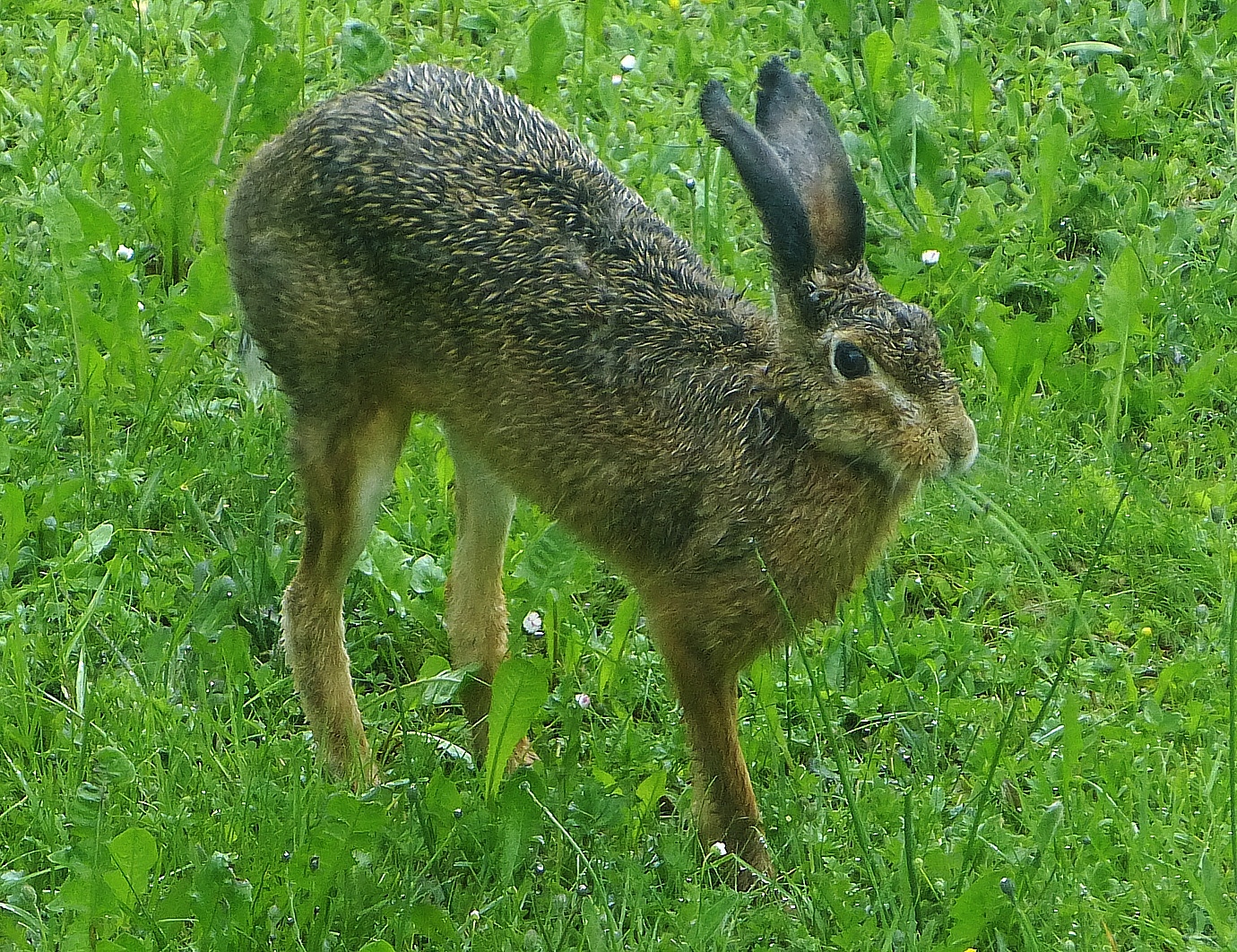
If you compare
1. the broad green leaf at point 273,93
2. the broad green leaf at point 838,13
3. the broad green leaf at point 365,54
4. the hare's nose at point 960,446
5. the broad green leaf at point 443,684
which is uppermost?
the broad green leaf at point 838,13

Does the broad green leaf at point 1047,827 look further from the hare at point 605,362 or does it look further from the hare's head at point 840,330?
the hare's head at point 840,330

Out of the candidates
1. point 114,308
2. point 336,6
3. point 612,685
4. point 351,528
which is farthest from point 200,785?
point 336,6

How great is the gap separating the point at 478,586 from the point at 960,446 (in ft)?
5.10

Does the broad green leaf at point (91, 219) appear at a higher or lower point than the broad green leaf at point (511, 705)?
higher

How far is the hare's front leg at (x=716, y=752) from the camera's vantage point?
4.16 metres

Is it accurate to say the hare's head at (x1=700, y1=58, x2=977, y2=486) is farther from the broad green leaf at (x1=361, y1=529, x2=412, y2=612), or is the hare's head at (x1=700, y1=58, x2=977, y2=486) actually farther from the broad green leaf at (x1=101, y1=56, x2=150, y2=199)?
the broad green leaf at (x1=101, y1=56, x2=150, y2=199)

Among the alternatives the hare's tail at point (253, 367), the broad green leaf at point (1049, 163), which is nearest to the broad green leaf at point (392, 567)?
the hare's tail at point (253, 367)

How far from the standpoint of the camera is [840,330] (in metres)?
3.90

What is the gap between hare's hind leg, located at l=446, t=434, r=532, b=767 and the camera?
15.7ft

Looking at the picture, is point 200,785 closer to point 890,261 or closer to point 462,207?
point 462,207

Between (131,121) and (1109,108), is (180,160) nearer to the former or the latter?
(131,121)

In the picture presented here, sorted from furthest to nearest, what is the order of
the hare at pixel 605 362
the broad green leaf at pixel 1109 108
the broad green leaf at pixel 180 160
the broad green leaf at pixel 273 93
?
the broad green leaf at pixel 1109 108, the broad green leaf at pixel 273 93, the broad green leaf at pixel 180 160, the hare at pixel 605 362

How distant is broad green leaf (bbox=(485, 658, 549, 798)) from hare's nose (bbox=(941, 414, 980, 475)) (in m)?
1.04

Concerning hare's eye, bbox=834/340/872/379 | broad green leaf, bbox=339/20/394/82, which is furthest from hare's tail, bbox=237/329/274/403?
broad green leaf, bbox=339/20/394/82
